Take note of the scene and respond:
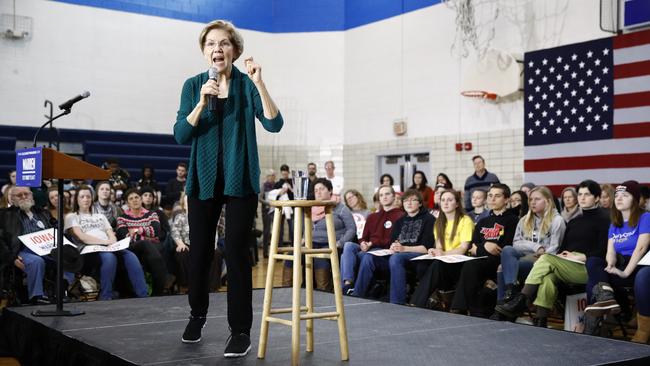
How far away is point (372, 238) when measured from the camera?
6.30 meters

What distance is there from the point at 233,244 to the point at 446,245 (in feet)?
10.2

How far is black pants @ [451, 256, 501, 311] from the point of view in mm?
5051

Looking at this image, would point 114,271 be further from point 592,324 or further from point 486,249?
point 592,324

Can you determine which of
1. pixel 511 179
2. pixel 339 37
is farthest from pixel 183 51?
pixel 511 179

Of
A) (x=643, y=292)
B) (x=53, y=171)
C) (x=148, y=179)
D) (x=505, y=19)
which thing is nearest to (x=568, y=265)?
(x=643, y=292)

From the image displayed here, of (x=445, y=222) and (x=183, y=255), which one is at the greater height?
(x=445, y=222)

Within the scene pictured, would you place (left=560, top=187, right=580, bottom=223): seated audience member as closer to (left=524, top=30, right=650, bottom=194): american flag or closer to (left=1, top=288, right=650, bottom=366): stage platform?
(left=1, top=288, right=650, bottom=366): stage platform

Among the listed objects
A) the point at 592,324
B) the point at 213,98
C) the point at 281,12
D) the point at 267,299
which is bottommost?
the point at 592,324

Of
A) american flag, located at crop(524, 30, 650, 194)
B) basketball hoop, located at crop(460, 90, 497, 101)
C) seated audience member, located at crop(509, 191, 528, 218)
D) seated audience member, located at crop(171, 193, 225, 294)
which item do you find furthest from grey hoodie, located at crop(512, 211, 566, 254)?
basketball hoop, located at crop(460, 90, 497, 101)

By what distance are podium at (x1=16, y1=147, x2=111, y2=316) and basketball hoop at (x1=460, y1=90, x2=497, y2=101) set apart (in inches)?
270

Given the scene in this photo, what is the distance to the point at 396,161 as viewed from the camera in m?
11.9

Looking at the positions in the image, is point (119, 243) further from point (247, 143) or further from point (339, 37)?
point (339, 37)

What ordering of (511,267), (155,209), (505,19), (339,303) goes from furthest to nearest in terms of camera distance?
1. (505,19)
2. (155,209)
3. (511,267)
4. (339,303)

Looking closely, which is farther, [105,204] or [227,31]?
[105,204]
